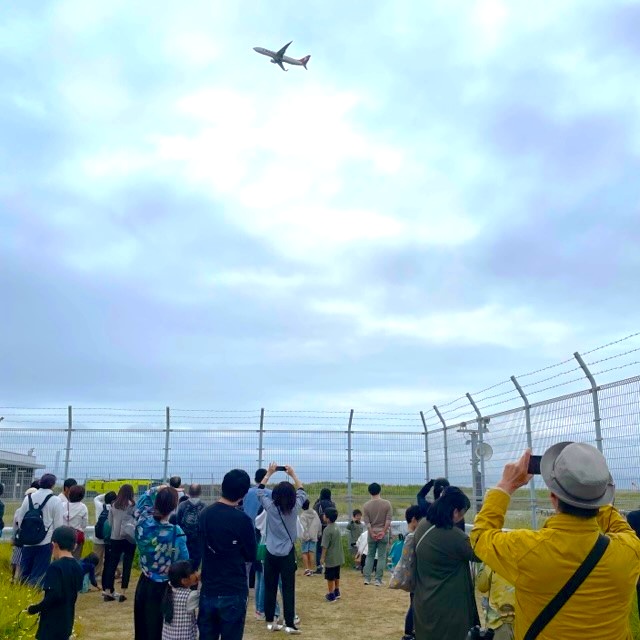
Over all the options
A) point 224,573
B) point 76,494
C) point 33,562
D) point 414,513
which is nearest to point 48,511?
point 33,562

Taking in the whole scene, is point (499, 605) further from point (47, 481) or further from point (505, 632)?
point (47, 481)

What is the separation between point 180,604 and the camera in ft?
18.4

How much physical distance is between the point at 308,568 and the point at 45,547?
5.48 metres

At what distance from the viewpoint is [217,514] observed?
5230 mm

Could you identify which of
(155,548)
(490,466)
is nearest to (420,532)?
(155,548)

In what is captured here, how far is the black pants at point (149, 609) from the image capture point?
5.80 meters

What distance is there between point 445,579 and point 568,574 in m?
2.45

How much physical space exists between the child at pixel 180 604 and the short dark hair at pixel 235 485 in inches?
32.7

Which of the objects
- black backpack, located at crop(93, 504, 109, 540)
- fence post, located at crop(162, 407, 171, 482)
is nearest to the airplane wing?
fence post, located at crop(162, 407, 171, 482)

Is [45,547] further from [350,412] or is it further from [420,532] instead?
[350,412]

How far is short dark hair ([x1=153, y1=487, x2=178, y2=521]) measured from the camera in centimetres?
627

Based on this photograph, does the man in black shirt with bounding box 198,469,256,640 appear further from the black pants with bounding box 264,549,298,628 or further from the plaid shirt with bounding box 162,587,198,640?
→ the black pants with bounding box 264,549,298,628

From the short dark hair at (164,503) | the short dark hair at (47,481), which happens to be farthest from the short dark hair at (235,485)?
the short dark hair at (47,481)

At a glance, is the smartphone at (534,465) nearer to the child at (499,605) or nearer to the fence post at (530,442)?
the child at (499,605)
